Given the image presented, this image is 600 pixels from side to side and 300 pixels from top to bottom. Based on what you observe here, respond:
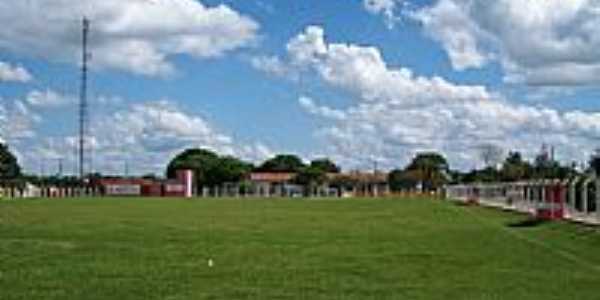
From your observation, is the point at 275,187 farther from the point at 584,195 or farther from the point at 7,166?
the point at 584,195

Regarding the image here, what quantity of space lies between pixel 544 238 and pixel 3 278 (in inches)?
777

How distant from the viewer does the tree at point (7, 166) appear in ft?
531

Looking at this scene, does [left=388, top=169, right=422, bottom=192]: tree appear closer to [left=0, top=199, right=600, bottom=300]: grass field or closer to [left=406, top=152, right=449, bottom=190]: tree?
[left=406, top=152, right=449, bottom=190]: tree

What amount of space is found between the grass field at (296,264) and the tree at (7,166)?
128113 mm

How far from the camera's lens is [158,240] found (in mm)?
31422

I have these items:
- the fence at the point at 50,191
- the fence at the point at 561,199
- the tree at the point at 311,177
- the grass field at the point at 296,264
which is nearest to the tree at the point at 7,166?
the fence at the point at 50,191

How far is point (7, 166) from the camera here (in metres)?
168

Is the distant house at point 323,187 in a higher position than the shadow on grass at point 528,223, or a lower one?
higher

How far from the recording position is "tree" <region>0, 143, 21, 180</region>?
16200 centimetres

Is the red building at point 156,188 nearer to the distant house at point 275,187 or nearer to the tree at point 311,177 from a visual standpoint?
the distant house at point 275,187

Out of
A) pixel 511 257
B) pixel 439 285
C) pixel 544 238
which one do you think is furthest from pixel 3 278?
pixel 544 238

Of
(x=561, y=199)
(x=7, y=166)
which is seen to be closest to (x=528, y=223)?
(x=561, y=199)

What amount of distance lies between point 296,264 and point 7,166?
152 meters

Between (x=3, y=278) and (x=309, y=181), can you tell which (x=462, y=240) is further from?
(x=309, y=181)
